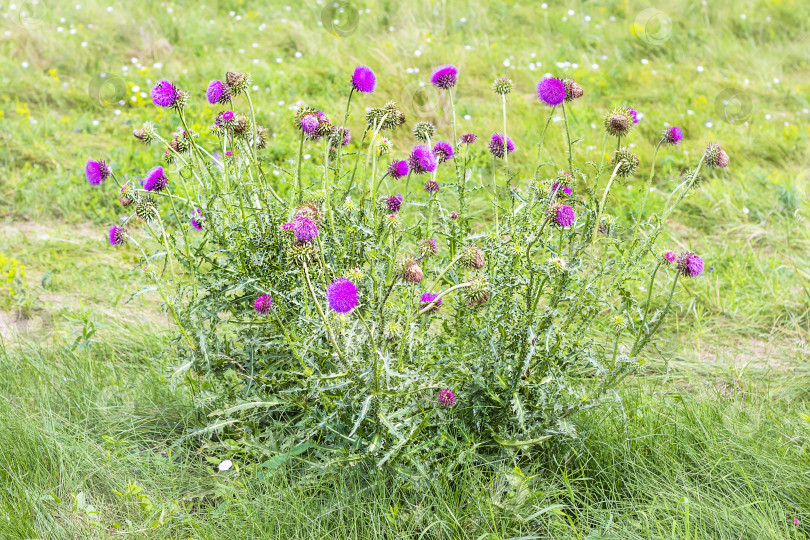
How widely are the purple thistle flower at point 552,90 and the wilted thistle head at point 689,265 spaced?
0.55m

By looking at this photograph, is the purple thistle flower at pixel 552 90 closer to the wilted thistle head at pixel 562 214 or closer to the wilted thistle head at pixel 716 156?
the wilted thistle head at pixel 562 214

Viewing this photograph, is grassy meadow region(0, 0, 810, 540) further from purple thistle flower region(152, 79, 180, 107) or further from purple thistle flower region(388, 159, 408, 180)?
purple thistle flower region(152, 79, 180, 107)

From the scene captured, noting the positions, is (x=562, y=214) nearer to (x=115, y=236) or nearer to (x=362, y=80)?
(x=362, y=80)

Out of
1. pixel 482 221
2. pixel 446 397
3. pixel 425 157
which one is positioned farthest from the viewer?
pixel 482 221

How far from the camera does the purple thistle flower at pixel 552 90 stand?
195cm

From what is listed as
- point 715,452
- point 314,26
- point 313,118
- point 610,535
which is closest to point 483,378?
point 610,535

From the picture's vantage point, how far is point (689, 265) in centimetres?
195

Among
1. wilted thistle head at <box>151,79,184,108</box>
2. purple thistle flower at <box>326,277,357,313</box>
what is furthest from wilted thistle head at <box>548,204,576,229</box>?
wilted thistle head at <box>151,79,184,108</box>

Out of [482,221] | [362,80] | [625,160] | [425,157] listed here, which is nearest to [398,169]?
[425,157]

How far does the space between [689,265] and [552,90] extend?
60cm

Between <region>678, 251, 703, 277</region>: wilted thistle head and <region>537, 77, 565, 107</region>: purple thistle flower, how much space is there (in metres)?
0.55

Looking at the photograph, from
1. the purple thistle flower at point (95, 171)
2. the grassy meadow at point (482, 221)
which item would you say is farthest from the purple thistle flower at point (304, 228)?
the purple thistle flower at point (95, 171)

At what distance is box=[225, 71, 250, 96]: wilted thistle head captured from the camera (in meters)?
2.05

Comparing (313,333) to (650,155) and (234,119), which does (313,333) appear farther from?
(650,155)
